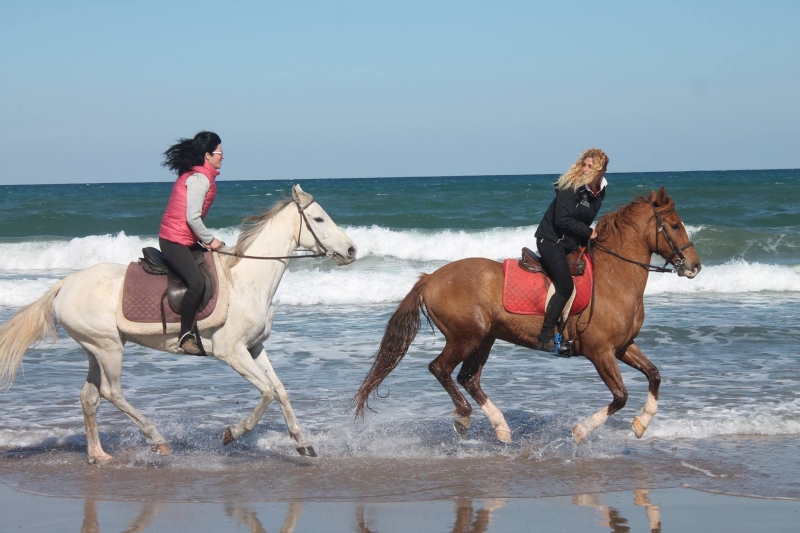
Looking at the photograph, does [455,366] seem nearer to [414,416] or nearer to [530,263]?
[530,263]

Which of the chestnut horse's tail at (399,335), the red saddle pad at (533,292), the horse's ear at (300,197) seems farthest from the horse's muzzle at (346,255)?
the red saddle pad at (533,292)

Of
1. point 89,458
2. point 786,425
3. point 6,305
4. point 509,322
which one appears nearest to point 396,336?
point 509,322

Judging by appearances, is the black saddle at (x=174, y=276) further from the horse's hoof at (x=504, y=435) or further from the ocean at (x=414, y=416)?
the horse's hoof at (x=504, y=435)

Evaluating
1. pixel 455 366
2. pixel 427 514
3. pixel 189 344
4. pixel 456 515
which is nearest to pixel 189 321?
pixel 189 344

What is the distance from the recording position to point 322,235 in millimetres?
6668

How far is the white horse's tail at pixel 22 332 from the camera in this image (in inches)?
268

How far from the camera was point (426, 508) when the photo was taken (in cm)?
551

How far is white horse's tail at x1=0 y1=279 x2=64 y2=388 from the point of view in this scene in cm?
680

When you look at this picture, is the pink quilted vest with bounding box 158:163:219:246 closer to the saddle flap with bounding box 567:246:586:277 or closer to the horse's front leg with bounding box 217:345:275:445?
the horse's front leg with bounding box 217:345:275:445

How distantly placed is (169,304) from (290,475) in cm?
158

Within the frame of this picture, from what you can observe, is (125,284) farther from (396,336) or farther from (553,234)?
(553,234)

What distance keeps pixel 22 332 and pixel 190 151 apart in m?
1.99

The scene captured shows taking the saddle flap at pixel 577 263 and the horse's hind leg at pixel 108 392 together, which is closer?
the horse's hind leg at pixel 108 392

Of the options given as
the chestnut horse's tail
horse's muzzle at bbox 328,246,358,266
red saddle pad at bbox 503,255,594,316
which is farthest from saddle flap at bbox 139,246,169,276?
red saddle pad at bbox 503,255,594,316
